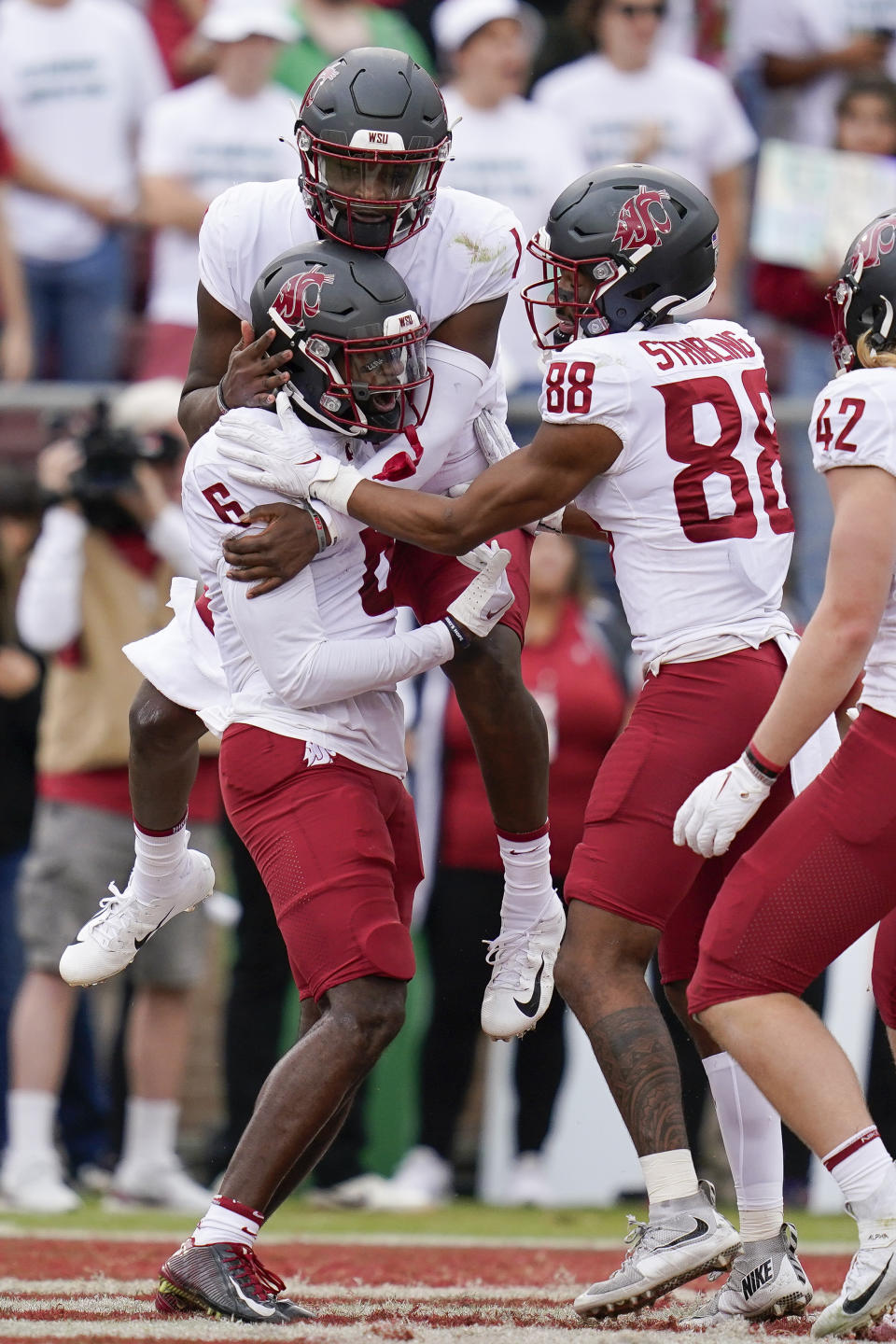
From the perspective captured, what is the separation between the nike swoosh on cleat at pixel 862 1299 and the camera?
3.68 meters

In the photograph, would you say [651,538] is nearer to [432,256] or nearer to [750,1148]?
[432,256]

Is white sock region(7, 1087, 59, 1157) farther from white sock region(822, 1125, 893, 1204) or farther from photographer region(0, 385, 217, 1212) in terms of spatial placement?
white sock region(822, 1125, 893, 1204)

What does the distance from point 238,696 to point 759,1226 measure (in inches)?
62.8

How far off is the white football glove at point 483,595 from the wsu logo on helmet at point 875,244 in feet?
3.21

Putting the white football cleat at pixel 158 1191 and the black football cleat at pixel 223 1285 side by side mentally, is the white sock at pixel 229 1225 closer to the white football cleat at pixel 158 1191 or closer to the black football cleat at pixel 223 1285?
the black football cleat at pixel 223 1285

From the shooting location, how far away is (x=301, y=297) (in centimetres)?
412

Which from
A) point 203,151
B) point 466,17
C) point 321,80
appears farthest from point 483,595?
point 466,17

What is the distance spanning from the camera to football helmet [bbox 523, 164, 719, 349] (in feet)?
13.7

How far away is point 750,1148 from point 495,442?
167 cm

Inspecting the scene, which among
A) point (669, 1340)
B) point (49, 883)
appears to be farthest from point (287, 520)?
point (49, 883)

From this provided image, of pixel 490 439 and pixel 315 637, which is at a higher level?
pixel 490 439

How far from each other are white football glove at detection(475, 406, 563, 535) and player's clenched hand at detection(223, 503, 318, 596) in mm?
579

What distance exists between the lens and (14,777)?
283 inches

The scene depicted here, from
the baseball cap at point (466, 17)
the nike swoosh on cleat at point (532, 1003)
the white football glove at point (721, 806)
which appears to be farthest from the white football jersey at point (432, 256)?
the baseball cap at point (466, 17)
